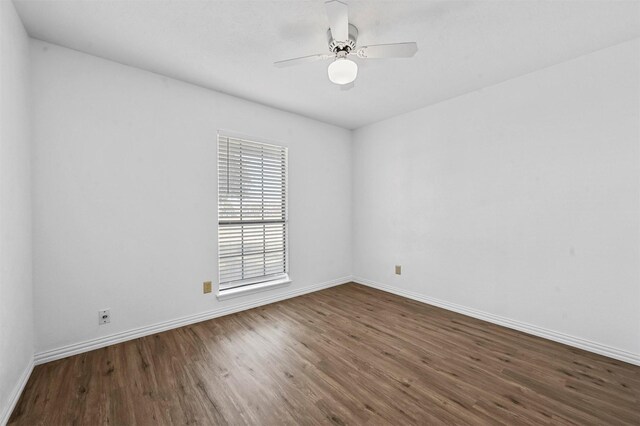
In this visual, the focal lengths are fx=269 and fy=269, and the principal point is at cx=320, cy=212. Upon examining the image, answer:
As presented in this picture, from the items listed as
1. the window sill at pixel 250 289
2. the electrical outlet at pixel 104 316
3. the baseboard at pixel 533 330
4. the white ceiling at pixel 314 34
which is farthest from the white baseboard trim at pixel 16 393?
the baseboard at pixel 533 330

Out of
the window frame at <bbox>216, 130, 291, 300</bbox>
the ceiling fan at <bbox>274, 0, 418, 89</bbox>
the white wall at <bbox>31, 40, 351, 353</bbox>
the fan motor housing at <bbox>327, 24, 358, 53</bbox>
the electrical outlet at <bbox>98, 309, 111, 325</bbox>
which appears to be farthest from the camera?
the window frame at <bbox>216, 130, 291, 300</bbox>

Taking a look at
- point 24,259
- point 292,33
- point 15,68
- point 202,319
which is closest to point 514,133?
point 292,33

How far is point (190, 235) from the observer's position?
2916 millimetres

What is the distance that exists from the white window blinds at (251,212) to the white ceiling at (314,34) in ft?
2.67

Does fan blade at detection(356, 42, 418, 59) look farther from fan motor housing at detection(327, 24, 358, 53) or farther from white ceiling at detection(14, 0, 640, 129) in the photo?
white ceiling at detection(14, 0, 640, 129)

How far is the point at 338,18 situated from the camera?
162 centimetres

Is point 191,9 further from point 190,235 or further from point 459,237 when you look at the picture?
point 459,237

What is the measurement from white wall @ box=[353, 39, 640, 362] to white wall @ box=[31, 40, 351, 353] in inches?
90.0

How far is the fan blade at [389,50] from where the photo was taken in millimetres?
1817

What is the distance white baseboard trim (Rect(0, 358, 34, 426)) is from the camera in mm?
1546

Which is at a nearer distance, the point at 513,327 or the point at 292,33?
the point at 292,33

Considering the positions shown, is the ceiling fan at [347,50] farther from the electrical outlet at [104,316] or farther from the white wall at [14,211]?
the electrical outlet at [104,316]

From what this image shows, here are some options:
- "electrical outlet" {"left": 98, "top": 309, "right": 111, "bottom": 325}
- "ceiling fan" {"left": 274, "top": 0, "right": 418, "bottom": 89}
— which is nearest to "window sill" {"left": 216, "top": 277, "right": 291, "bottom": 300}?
"electrical outlet" {"left": 98, "top": 309, "right": 111, "bottom": 325}

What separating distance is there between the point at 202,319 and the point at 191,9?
2.84 metres
